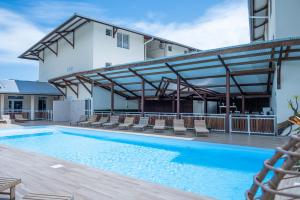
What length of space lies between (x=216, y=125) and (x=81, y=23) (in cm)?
1320

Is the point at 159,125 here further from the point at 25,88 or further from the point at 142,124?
the point at 25,88

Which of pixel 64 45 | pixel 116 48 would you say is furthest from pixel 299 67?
pixel 64 45

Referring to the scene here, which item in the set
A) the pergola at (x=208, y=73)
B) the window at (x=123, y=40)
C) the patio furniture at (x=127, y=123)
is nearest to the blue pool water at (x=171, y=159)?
the patio furniture at (x=127, y=123)

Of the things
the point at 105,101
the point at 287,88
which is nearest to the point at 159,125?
the point at 287,88

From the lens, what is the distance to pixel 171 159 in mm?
8000

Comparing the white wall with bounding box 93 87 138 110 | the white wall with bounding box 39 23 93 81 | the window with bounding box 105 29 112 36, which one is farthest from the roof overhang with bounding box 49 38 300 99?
the window with bounding box 105 29 112 36

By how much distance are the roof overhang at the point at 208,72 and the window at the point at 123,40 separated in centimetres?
406

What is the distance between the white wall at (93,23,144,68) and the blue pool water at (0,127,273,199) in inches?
319

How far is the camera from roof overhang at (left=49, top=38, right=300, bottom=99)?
9297mm

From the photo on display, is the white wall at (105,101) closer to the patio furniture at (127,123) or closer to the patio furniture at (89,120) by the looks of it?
the patio furniture at (89,120)

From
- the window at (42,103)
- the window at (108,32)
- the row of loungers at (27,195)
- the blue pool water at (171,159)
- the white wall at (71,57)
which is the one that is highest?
the window at (108,32)

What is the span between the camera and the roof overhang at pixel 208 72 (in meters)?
9.30

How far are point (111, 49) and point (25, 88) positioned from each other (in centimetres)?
869

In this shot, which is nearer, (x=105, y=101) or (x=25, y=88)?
(x=105, y=101)
